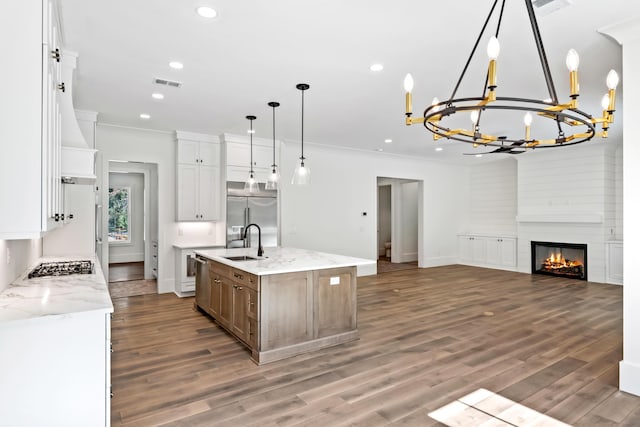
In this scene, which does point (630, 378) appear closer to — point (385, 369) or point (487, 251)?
point (385, 369)

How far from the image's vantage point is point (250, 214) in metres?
6.62

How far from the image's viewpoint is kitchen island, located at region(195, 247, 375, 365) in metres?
3.46

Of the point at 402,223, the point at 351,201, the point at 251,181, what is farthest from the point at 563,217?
the point at 251,181

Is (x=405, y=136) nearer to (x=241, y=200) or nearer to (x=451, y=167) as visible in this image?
(x=241, y=200)

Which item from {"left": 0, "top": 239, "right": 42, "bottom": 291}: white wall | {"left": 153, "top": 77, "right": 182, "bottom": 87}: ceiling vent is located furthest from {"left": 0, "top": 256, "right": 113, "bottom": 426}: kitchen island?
{"left": 153, "top": 77, "right": 182, "bottom": 87}: ceiling vent

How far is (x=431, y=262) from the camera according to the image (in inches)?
374

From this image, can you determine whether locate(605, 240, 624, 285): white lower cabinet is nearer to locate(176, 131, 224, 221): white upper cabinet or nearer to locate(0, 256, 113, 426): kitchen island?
locate(176, 131, 224, 221): white upper cabinet

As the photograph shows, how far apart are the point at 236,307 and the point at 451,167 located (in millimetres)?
7694

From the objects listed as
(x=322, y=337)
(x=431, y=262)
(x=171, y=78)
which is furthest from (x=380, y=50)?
(x=431, y=262)

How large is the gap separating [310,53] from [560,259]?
7.59 meters

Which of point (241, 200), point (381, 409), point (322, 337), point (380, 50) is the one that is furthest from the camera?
point (241, 200)

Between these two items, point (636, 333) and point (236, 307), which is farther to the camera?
point (236, 307)

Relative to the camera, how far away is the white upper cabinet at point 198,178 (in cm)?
625

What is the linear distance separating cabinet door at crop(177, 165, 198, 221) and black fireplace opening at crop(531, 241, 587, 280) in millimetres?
7195
